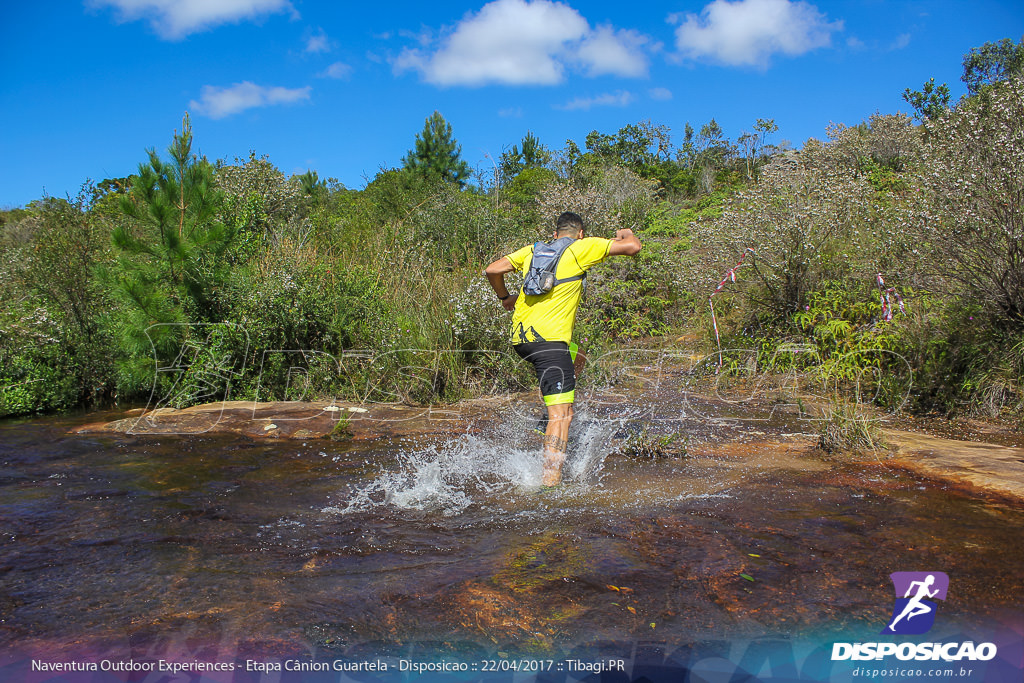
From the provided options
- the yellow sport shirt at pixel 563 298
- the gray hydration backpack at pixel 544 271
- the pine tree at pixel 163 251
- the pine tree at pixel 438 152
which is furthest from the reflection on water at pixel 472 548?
the pine tree at pixel 438 152

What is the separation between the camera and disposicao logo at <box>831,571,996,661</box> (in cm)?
261

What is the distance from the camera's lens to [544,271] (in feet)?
15.3

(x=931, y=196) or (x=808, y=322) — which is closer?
(x=931, y=196)

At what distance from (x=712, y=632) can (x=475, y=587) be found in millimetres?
1114

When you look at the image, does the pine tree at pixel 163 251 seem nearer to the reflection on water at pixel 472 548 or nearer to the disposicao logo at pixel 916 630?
the reflection on water at pixel 472 548

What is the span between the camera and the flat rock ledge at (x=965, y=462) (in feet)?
14.3

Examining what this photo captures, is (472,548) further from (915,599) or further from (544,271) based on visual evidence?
(915,599)

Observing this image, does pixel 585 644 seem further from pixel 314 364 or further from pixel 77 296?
pixel 77 296

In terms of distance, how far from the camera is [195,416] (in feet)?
23.3

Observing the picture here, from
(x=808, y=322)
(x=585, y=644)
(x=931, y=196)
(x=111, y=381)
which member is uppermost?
(x=931, y=196)

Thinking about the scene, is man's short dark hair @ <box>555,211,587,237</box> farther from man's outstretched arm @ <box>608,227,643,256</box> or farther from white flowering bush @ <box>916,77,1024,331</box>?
white flowering bush @ <box>916,77,1024,331</box>

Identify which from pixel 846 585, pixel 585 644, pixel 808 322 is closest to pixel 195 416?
pixel 585 644

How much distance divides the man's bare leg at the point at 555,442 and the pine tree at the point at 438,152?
26.9m

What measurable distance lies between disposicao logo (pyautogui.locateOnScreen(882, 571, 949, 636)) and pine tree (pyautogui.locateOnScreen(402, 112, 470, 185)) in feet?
94.3
